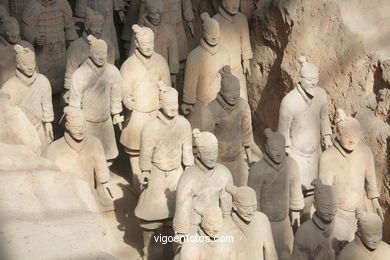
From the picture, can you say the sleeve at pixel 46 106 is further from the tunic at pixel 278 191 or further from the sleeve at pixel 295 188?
the sleeve at pixel 295 188

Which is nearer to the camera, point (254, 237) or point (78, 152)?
point (254, 237)

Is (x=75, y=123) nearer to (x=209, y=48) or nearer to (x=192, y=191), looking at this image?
(x=192, y=191)

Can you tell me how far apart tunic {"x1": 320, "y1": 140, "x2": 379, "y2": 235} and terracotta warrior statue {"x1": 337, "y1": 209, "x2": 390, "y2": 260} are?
2.68ft

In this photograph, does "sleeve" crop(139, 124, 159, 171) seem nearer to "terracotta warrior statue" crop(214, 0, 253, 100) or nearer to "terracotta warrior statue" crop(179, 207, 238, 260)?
"terracotta warrior statue" crop(179, 207, 238, 260)

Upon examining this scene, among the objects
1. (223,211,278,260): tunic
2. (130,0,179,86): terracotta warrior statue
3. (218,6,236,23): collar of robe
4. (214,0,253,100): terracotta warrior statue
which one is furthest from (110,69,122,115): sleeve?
(223,211,278,260): tunic

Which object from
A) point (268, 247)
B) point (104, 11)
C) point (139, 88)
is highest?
point (104, 11)

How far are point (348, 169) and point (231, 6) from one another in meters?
2.50

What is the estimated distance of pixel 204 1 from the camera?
8.88 meters

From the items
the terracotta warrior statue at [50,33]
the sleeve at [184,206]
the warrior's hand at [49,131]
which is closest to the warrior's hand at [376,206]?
the sleeve at [184,206]

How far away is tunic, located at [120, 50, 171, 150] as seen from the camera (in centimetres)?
704

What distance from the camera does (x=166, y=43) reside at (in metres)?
7.91

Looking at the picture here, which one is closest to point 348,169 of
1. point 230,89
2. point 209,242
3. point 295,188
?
point 295,188

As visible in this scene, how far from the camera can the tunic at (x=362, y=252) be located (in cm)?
516

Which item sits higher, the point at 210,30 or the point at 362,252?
the point at 210,30
